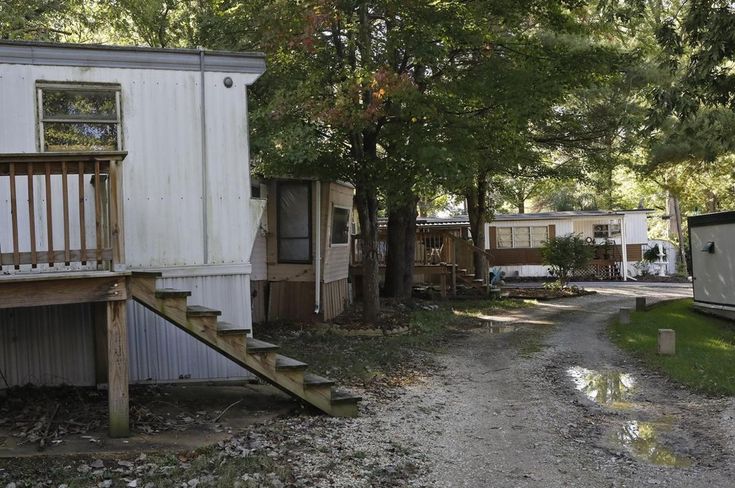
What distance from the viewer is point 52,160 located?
580 centimetres

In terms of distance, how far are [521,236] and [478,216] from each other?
8.74 meters

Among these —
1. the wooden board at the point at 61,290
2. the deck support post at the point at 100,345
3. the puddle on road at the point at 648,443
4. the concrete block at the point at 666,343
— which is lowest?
the puddle on road at the point at 648,443

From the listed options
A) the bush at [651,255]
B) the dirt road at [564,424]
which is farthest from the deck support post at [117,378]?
the bush at [651,255]

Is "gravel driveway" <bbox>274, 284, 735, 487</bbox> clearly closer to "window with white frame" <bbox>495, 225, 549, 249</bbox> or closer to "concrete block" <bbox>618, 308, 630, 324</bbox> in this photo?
"concrete block" <bbox>618, 308, 630, 324</bbox>

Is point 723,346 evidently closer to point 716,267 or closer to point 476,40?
point 716,267

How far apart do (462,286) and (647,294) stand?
6.46 meters

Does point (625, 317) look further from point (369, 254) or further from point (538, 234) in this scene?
point (538, 234)

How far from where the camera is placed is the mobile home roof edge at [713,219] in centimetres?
1526

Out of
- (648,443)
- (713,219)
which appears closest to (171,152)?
(648,443)

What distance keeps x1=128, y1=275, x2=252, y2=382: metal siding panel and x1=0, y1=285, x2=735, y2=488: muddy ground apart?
5.58 feet

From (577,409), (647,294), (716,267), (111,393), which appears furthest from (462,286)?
(111,393)

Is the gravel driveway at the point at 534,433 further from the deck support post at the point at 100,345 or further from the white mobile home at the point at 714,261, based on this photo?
the white mobile home at the point at 714,261

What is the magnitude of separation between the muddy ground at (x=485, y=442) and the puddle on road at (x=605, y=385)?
2cm

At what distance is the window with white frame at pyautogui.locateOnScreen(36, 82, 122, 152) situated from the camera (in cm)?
731
